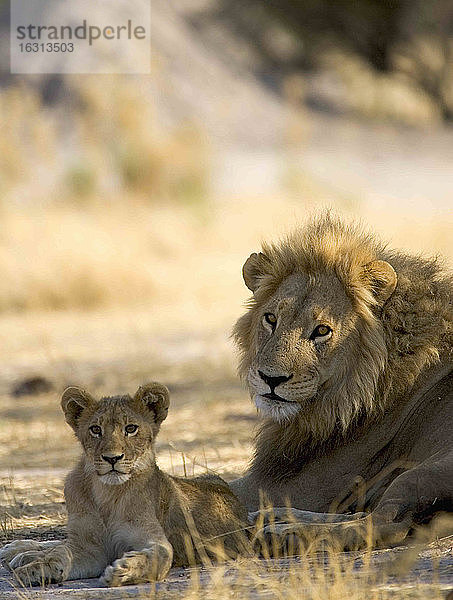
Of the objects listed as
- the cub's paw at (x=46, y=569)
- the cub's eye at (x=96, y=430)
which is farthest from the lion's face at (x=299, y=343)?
the cub's paw at (x=46, y=569)

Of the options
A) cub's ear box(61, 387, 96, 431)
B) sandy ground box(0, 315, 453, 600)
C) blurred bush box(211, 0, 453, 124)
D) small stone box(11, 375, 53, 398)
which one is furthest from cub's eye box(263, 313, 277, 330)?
blurred bush box(211, 0, 453, 124)

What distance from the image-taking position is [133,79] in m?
29.4

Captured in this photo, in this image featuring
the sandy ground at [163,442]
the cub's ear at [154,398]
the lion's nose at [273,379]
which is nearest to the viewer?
the sandy ground at [163,442]

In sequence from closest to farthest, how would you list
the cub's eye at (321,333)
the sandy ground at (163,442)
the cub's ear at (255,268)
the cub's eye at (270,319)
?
the sandy ground at (163,442)
the cub's eye at (321,333)
the cub's eye at (270,319)
the cub's ear at (255,268)

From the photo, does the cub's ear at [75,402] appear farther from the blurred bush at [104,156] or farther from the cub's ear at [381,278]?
the blurred bush at [104,156]

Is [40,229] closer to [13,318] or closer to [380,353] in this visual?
[13,318]

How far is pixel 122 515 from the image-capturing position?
486 cm

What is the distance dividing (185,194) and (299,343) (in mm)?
17571

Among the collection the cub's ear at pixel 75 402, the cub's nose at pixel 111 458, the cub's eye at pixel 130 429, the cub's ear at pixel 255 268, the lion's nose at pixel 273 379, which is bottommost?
the cub's nose at pixel 111 458

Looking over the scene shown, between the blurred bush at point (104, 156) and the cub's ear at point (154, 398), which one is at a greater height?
the blurred bush at point (104, 156)

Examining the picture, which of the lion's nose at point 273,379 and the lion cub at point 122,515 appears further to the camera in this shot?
the lion's nose at point 273,379

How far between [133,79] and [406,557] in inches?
1023

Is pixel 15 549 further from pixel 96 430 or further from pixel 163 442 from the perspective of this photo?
pixel 163 442

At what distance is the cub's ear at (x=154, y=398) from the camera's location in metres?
5.00
